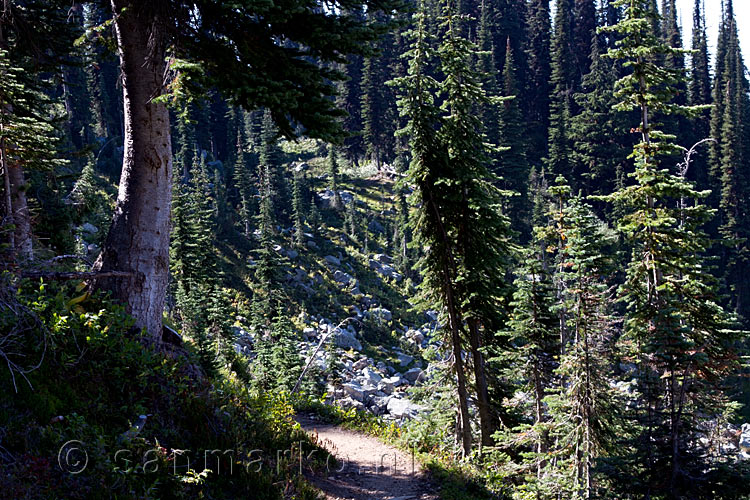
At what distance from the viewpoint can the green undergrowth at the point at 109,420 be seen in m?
4.73

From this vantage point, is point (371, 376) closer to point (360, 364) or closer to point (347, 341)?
point (360, 364)

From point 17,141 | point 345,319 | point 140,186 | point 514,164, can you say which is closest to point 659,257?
point 345,319

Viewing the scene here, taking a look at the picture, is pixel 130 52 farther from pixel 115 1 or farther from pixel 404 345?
pixel 404 345

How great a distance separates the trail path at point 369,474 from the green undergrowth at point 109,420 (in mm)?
1207

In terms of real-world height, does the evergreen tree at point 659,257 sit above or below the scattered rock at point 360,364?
above

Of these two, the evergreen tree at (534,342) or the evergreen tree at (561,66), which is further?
the evergreen tree at (561,66)

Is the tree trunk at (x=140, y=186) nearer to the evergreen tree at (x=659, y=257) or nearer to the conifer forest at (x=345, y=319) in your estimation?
the conifer forest at (x=345, y=319)

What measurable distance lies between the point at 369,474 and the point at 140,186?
243 inches

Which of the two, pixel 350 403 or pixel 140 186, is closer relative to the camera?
pixel 140 186

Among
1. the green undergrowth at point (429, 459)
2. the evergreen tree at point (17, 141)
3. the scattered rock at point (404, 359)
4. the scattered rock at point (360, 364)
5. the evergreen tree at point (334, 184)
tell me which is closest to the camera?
the green undergrowth at point (429, 459)

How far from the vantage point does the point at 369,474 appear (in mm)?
9352

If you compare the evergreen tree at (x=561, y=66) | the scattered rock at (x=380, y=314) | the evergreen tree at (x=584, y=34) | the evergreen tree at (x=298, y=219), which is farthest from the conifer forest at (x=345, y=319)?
the evergreen tree at (x=584, y=34)

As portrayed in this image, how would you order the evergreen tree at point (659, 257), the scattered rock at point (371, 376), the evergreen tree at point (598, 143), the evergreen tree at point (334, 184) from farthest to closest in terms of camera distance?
the evergreen tree at point (334, 184)
the evergreen tree at point (598, 143)
the scattered rock at point (371, 376)
the evergreen tree at point (659, 257)

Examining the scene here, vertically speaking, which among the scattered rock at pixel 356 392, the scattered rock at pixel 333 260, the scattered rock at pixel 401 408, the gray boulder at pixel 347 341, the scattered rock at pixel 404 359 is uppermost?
the scattered rock at pixel 333 260
